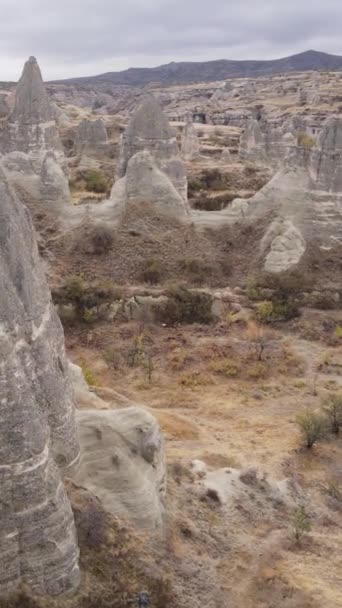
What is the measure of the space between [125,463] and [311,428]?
643cm

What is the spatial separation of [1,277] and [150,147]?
22010mm

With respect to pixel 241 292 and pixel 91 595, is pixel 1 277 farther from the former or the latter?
pixel 241 292

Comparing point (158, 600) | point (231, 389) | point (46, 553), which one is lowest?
point (231, 389)

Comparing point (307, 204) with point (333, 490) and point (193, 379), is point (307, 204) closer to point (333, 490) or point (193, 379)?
point (193, 379)

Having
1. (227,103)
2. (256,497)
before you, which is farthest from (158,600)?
(227,103)

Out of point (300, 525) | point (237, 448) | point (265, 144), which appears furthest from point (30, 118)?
point (300, 525)

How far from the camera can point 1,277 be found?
8750mm

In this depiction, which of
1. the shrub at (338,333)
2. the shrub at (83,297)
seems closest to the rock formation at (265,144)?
the shrub at (338,333)

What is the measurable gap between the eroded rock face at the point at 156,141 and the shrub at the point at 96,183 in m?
5.30

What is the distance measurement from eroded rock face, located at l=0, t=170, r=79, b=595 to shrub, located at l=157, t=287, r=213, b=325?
13923 mm

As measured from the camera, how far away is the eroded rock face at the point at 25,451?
8.55m

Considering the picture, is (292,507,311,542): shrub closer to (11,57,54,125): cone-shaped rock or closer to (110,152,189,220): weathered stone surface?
(110,152,189,220): weathered stone surface

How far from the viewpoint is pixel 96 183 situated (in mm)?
35969

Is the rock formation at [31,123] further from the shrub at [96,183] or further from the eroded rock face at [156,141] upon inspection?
the eroded rock face at [156,141]
